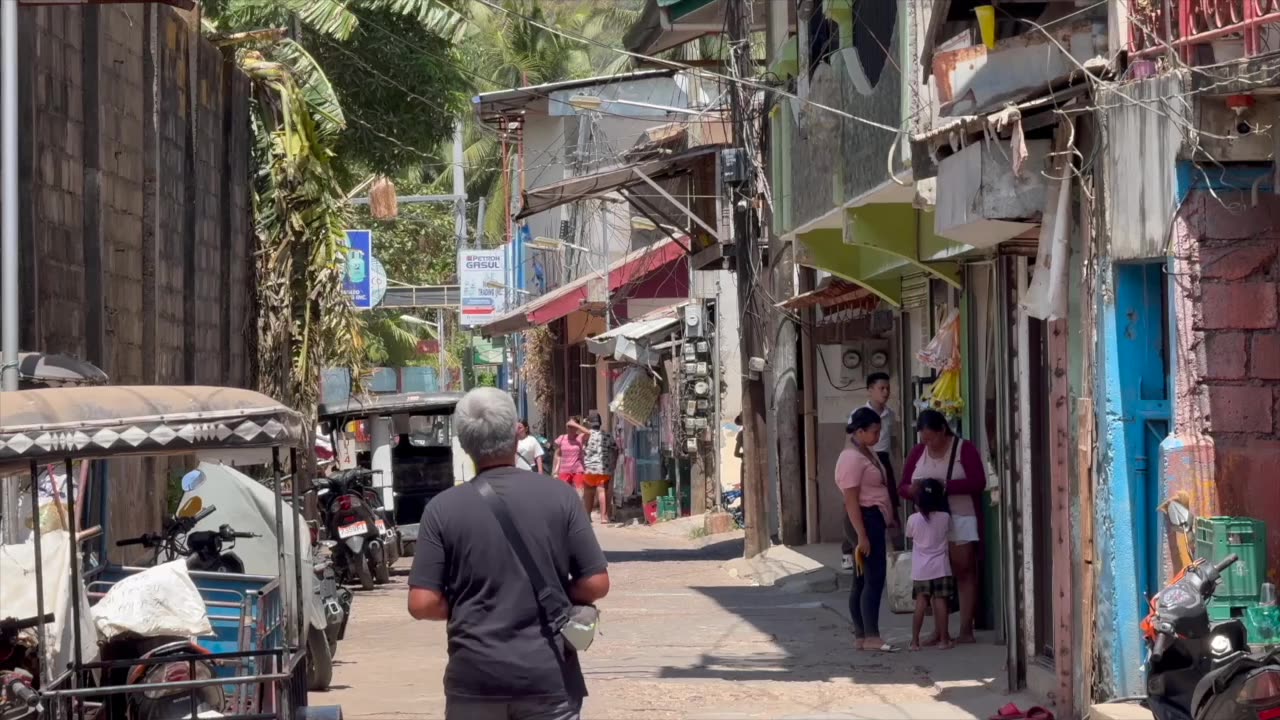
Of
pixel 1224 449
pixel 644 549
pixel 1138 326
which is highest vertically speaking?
pixel 1138 326

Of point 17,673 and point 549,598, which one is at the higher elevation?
point 549,598

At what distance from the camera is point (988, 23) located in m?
9.34

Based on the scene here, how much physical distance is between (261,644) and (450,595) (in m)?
2.13

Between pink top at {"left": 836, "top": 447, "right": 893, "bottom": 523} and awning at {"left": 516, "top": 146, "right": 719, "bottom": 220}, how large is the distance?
899cm

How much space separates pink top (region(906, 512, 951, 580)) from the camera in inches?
480

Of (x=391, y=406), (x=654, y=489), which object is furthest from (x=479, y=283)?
(x=391, y=406)

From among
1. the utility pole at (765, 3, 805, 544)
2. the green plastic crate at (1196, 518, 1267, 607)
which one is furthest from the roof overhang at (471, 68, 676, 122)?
the green plastic crate at (1196, 518, 1267, 607)

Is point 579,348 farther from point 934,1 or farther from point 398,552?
point 934,1

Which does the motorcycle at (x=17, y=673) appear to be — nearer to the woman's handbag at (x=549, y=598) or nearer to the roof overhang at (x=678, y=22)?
the woman's handbag at (x=549, y=598)

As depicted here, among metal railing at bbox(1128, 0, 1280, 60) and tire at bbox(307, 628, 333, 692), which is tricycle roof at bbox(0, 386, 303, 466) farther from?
tire at bbox(307, 628, 333, 692)

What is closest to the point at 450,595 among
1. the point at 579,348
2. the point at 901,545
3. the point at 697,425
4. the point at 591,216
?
the point at 901,545

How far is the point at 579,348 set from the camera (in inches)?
1635

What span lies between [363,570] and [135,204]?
5978 mm

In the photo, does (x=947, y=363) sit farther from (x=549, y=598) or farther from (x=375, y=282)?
(x=375, y=282)
